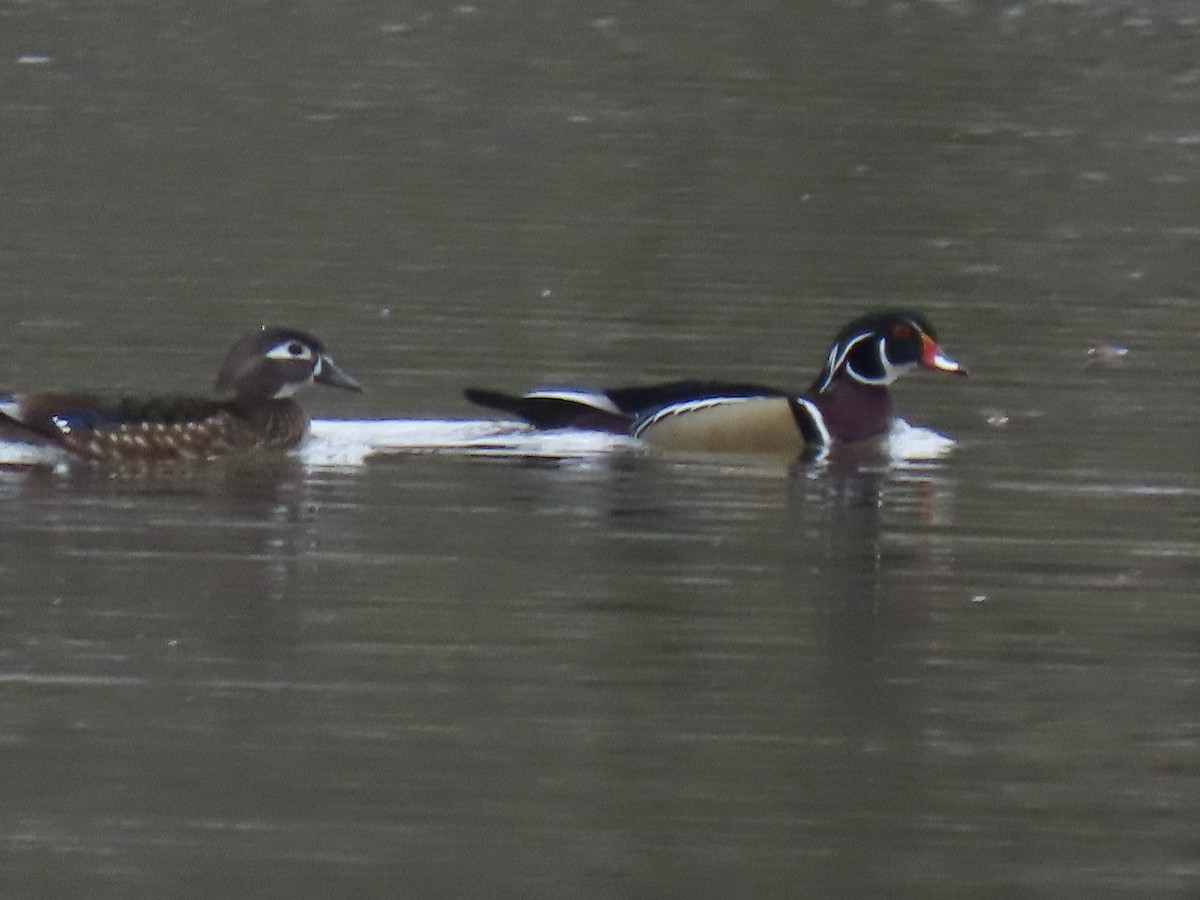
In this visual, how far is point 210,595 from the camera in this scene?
9.56 meters

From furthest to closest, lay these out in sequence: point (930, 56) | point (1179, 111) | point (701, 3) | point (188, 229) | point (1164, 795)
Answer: point (701, 3), point (930, 56), point (1179, 111), point (188, 229), point (1164, 795)

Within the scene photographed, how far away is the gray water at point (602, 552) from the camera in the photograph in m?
7.24

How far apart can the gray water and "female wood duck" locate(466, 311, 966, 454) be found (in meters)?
0.28

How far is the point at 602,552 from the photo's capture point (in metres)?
10.4

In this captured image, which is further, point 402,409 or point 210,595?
point 402,409

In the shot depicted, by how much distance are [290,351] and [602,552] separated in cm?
289

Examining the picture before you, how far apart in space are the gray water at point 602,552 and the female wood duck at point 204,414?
0.66 ft

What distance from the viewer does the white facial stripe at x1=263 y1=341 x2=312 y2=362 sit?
12.9 meters

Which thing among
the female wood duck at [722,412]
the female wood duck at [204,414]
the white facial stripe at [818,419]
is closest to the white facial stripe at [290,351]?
the female wood duck at [204,414]

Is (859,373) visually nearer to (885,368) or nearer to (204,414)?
(885,368)

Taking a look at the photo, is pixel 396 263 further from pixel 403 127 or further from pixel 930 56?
pixel 930 56

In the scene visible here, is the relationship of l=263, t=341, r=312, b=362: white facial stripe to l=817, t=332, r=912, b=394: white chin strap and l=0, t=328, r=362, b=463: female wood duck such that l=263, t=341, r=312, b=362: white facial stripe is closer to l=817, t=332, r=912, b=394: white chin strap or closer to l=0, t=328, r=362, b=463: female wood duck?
l=0, t=328, r=362, b=463: female wood duck

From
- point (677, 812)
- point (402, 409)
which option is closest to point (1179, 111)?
point (402, 409)

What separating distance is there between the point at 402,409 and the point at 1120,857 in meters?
6.44
